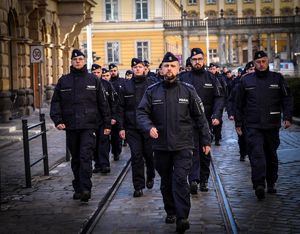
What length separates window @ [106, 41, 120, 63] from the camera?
65.7 meters

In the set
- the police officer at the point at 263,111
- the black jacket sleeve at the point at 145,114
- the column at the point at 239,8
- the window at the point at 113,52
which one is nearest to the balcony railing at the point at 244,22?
the window at the point at 113,52

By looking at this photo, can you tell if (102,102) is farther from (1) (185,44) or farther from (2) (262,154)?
(1) (185,44)

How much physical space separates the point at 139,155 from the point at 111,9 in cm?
5684

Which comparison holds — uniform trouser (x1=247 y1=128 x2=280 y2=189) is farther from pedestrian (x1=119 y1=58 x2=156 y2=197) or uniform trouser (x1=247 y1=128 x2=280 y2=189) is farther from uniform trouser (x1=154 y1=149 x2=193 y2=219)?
uniform trouser (x1=154 y1=149 x2=193 y2=219)

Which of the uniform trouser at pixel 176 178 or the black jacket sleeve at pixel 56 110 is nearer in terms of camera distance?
the uniform trouser at pixel 176 178

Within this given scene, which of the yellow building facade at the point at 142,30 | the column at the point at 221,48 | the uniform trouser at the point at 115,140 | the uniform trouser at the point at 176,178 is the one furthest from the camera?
the column at the point at 221,48

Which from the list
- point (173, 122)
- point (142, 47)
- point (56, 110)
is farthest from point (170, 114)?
point (142, 47)

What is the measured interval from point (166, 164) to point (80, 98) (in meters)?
2.11

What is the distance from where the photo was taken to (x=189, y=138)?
7508 mm

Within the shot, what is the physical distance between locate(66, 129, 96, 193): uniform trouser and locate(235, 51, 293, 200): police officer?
2317 mm

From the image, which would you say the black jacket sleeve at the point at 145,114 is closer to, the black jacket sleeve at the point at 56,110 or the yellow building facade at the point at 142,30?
the black jacket sleeve at the point at 56,110

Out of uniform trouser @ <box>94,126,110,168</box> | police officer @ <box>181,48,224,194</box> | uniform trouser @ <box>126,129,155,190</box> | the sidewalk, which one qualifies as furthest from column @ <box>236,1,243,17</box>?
uniform trouser @ <box>126,129,155,190</box>

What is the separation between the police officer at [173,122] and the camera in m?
7.41

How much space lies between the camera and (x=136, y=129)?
10.1 metres
